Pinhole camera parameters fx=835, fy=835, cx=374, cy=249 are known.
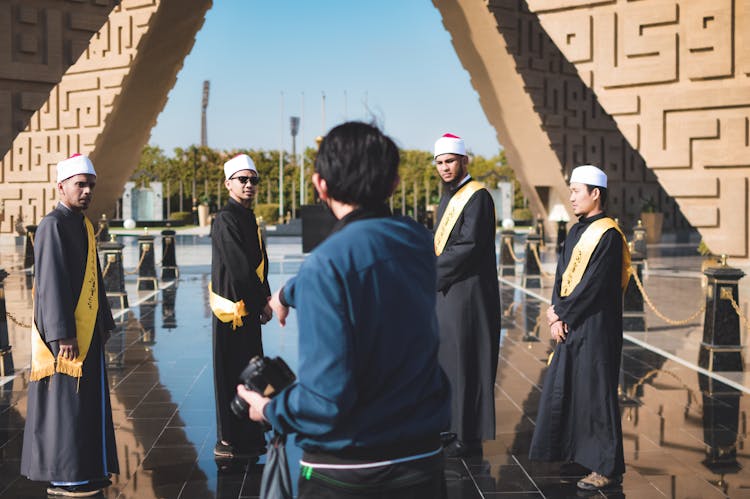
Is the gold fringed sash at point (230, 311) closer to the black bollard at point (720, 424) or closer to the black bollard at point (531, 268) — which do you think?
the black bollard at point (720, 424)

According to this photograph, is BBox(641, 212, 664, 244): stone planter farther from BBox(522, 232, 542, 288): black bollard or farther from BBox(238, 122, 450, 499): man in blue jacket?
BBox(238, 122, 450, 499): man in blue jacket

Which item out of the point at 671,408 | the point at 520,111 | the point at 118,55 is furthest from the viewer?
the point at 520,111

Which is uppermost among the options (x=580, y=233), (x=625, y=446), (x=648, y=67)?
(x=648, y=67)

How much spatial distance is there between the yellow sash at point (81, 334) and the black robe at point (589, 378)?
2.73 m

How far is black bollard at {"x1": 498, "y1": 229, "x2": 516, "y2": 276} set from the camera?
58.7ft

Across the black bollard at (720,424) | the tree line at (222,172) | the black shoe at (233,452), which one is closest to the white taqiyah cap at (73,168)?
the black shoe at (233,452)

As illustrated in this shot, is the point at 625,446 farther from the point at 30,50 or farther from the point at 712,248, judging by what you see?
the point at 30,50

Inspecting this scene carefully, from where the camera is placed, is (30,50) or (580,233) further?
(30,50)

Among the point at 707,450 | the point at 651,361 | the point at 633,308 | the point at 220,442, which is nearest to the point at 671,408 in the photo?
the point at 707,450

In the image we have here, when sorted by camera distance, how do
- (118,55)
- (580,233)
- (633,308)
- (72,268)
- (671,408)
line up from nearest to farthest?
(72,268) < (580,233) < (671,408) < (633,308) < (118,55)

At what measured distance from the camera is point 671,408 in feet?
22.1

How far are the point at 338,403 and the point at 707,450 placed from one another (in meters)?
4.30

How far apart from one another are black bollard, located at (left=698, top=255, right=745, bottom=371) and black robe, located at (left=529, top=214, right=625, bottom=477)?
12.4 feet

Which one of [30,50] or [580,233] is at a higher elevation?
[30,50]
